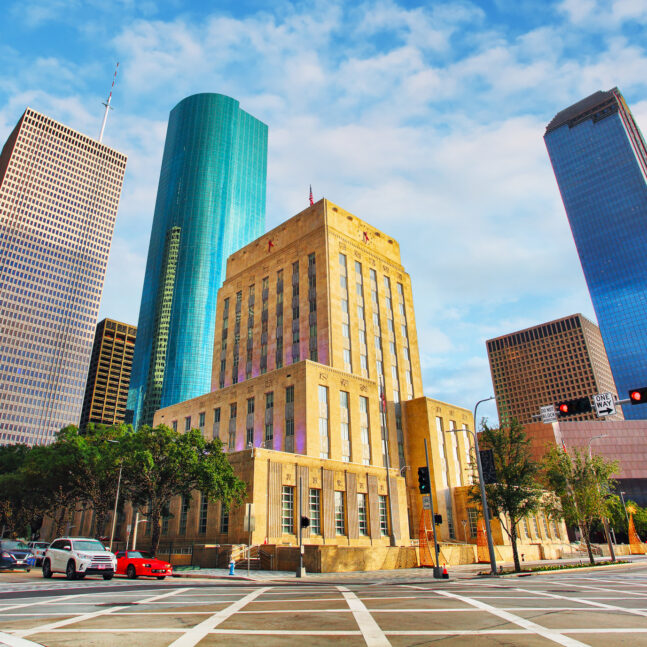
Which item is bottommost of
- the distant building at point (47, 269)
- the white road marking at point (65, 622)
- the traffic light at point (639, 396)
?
the white road marking at point (65, 622)

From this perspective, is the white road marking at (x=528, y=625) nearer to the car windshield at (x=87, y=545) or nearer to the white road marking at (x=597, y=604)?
the white road marking at (x=597, y=604)

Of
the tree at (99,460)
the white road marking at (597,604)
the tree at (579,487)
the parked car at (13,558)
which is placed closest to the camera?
the white road marking at (597,604)

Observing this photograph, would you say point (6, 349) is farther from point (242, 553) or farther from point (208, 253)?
point (242, 553)

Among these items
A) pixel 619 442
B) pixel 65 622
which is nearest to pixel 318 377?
pixel 65 622

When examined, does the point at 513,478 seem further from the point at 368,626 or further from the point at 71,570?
the point at 71,570

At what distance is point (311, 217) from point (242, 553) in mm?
50661

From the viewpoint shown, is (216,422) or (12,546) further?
(216,422)

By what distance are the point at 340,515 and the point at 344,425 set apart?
11162mm

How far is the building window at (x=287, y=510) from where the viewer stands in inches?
1708

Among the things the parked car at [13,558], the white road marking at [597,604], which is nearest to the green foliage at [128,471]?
the parked car at [13,558]

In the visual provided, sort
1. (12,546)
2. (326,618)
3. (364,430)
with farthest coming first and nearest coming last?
1. (364,430)
2. (12,546)
3. (326,618)

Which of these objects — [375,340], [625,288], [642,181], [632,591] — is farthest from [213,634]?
[642,181]

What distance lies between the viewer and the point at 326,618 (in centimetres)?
1173

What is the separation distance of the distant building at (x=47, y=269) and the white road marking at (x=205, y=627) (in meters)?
171
